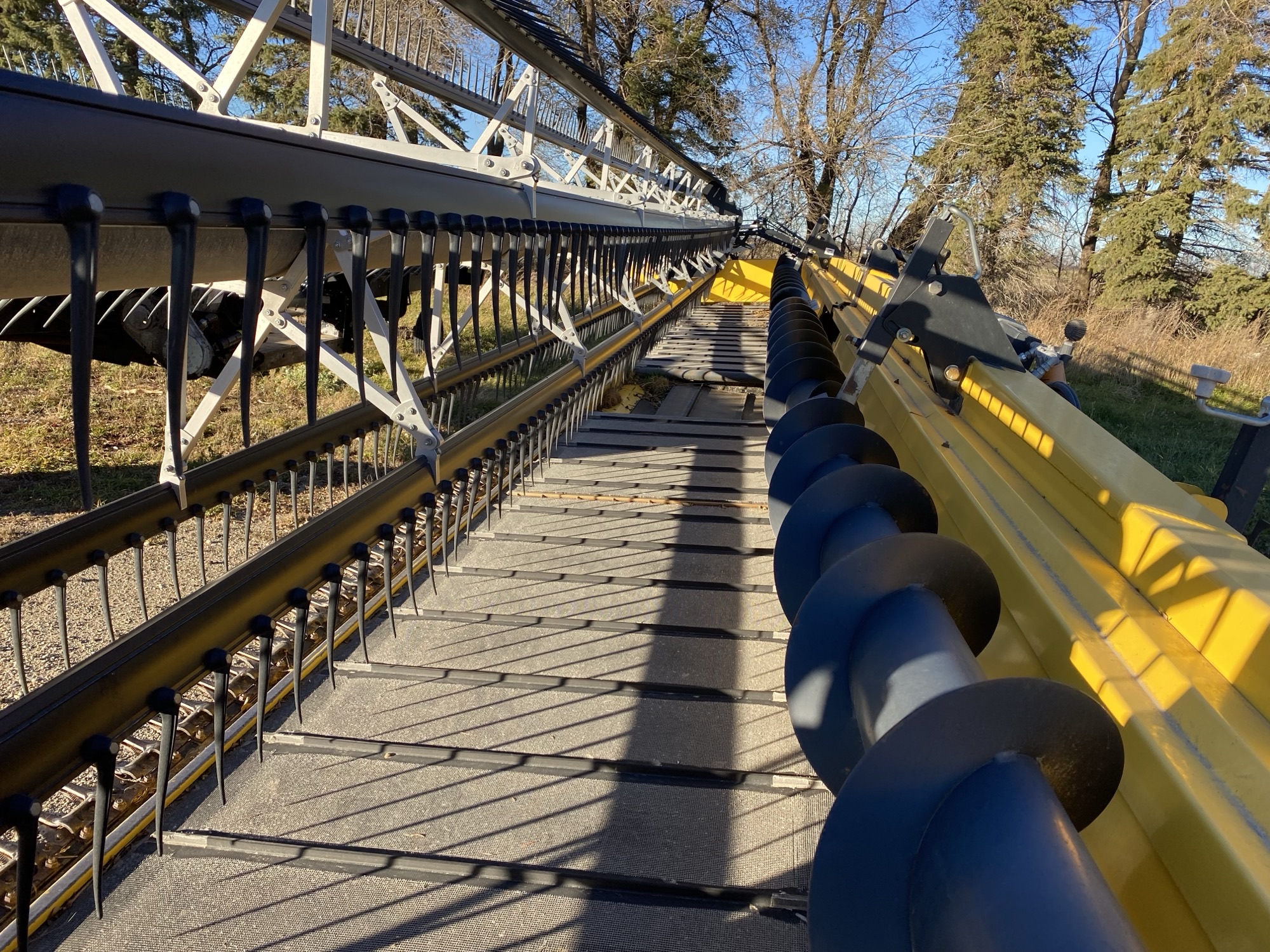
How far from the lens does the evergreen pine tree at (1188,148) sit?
16.2 meters

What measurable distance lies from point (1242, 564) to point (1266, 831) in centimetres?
44

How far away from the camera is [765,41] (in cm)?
2186

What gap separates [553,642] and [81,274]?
162 cm

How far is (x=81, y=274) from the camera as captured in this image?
891mm

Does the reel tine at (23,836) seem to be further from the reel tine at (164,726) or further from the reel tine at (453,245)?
the reel tine at (453,245)

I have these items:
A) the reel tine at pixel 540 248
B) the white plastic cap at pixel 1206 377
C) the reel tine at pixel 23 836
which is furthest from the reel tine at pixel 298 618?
the white plastic cap at pixel 1206 377

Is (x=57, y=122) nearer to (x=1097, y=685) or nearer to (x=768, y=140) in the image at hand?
(x=1097, y=685)

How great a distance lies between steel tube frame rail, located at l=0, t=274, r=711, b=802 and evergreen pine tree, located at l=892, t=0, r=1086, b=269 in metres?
18.9

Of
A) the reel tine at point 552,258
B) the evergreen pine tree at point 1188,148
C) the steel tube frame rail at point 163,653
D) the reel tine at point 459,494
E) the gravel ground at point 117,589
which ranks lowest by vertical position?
the gravel ground at point 117,589

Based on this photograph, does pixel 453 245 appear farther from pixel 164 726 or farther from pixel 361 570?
pixel 164 726

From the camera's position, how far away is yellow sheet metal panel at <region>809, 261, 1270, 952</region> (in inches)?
28.2

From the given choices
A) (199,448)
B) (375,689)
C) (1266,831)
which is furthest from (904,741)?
(199,448)

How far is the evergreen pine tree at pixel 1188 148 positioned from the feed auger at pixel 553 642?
16718 mm

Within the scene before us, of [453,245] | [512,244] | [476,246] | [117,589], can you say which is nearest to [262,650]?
[453,245]
